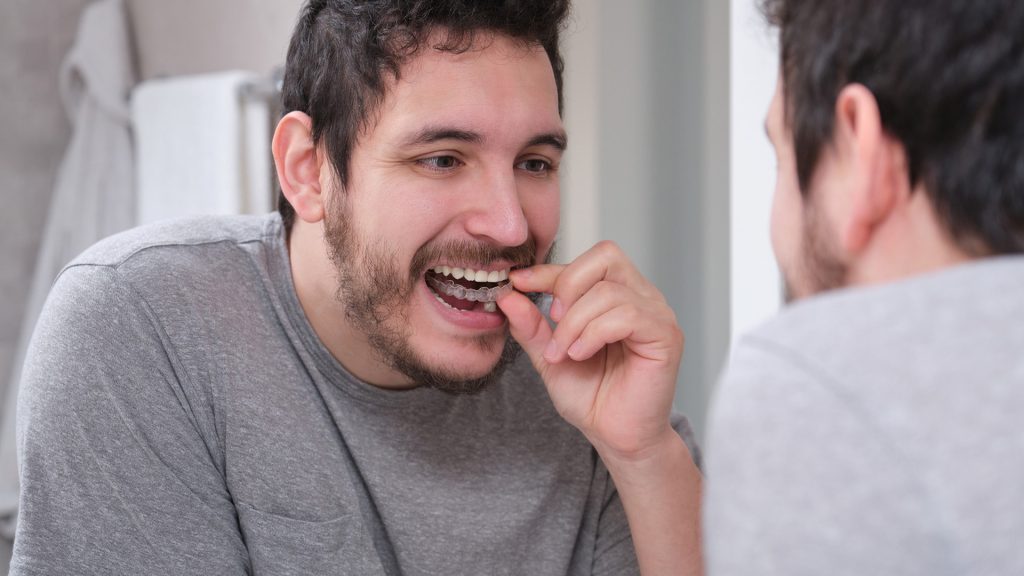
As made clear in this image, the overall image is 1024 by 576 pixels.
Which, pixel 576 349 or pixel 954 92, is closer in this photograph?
pixel 954 92

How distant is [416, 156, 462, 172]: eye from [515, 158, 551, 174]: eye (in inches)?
3.0

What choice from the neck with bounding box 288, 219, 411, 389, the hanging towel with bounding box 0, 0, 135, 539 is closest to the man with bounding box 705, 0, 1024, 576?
the neck with bounding box 288, 219, 411, 389

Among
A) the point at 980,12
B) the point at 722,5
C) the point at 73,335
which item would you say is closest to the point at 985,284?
the point at 980,12

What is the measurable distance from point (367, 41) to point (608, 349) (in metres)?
0.41

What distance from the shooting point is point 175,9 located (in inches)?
72.7

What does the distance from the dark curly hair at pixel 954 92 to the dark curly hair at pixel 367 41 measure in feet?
1.64

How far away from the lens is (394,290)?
0.99 meters

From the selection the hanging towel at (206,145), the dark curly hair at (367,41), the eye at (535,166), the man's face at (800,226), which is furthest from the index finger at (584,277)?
the hanging towel at (206,145)

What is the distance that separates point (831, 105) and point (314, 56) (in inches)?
26.7

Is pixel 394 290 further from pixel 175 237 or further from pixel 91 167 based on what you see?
pixel 91 167

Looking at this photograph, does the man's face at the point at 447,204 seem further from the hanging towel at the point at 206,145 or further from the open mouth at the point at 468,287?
the hanging towel at the point at 206,145

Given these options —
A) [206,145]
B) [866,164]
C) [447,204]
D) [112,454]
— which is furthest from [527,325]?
[206,145]

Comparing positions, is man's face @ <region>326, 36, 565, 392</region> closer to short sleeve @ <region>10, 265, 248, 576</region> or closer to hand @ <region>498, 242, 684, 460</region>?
hand @ <region>498, 242, 684, 460</region>

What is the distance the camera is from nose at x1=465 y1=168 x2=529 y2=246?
3.13 feet
